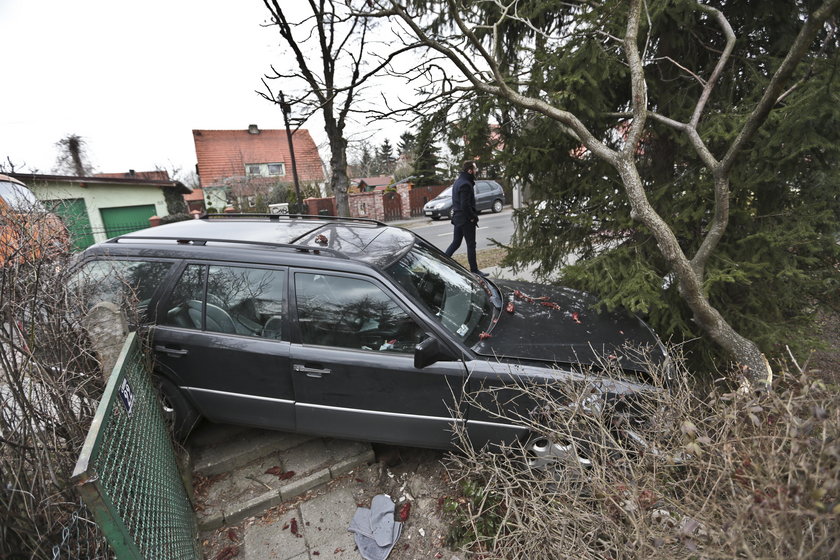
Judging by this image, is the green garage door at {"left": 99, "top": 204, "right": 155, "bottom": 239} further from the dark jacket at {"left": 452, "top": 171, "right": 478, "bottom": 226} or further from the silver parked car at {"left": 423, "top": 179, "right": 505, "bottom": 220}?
the dark jacket at {"left": 452, "top": 171, "right": 478, "bottom": 226}

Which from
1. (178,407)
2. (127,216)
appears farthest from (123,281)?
(127,216)

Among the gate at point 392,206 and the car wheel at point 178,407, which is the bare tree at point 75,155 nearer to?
the gate at point 392,206

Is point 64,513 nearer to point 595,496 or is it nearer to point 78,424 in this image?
point 78,424

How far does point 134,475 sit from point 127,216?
19.2 meters

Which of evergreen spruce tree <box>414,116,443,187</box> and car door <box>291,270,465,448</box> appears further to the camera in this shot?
evergreen spruce tree <box>414,116,443,187</box>

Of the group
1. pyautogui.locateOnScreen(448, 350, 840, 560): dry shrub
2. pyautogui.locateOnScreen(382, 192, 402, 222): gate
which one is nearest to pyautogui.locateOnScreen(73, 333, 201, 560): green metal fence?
pyautogui.locateOnScreen(448, 350, 840, 560): dry shrub

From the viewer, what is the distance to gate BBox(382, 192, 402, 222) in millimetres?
21266

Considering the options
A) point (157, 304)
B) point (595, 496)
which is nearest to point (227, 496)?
point (157, 304)

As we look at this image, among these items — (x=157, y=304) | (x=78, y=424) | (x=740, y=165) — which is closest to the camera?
(x=78, y=424)

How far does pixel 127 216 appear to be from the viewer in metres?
16.6

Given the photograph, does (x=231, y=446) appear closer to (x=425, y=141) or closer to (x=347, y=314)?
(x=347, y=314)

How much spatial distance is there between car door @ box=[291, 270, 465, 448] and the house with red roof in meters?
22.2

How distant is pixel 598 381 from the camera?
7.09 ft

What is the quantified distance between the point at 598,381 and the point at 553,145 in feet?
10.4
